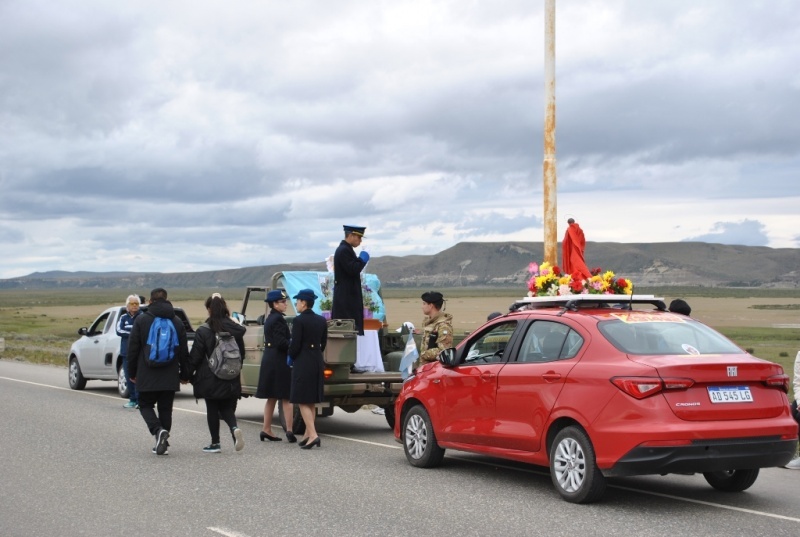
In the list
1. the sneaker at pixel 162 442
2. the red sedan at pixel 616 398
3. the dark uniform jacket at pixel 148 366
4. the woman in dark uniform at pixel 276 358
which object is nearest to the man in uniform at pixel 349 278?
the woman in dark uniform at pixel 276 358

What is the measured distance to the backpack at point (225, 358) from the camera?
1264 centimetres

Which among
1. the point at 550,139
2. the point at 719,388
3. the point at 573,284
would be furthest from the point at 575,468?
the point at 550,139

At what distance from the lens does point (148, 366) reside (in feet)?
41.7

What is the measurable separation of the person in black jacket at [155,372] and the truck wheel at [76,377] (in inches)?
398

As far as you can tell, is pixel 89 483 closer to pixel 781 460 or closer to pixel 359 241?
pixel 359 241

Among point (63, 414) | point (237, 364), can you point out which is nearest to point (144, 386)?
point (237, 364)

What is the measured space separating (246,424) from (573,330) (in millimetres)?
7818

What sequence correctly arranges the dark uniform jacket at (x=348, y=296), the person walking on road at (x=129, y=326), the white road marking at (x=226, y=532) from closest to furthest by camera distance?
the white road marking at (x=226, y=532)
the dark uniform jacket at (x=348, y=296)
the person walking on road at (x=129, y=326)

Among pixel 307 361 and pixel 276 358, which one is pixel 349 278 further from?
pixel 307 361

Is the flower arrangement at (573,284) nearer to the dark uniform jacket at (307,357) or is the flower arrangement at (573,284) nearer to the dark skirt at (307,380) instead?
the dark uniform jacket at (307,357)

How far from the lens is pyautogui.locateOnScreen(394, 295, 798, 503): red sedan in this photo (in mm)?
8758

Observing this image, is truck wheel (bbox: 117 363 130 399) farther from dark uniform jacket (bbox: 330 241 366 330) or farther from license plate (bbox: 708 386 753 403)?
license plate (bbox: 708 386 753 403)

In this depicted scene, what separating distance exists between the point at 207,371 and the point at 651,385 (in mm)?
5823

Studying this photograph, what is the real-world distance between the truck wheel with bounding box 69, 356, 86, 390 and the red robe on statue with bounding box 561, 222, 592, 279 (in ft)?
41.1
